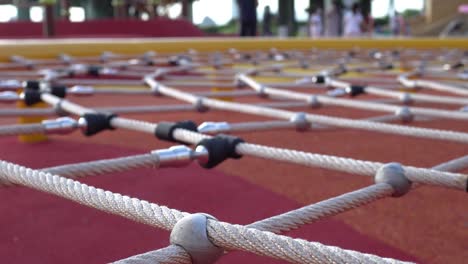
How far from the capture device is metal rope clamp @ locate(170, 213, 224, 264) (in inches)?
14.1

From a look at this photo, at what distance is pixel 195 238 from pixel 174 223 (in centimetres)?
3

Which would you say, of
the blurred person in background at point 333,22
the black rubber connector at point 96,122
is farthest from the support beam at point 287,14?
the black rubber connector at point 96,122

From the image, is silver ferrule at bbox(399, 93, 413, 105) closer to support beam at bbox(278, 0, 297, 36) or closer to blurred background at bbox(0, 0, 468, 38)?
blurred background at bbox(0, 0, 468, 38)

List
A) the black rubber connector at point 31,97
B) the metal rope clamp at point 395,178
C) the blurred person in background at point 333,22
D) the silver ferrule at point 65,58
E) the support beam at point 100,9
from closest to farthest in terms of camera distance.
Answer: the metal rope clamp at point 395,178, the black rubber connector at point 31,97, the silver ferrule at point 65,58, the blurred person in background at point 333,22, the support beam at point 100,9

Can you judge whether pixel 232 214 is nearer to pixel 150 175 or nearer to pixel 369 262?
pixel 150 175

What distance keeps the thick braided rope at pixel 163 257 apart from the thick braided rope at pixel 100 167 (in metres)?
0.23

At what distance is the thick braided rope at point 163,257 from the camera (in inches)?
13.3

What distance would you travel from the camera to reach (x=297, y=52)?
2.72m

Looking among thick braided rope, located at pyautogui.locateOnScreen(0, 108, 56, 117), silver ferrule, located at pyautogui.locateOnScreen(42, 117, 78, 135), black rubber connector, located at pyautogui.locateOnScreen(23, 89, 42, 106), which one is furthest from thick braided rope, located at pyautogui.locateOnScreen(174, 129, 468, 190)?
black rubber connector, located at pyautogui.locateOnScreen(23, 89, 42, 106)

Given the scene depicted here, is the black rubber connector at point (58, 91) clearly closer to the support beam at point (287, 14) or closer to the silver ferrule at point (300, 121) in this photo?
the silver ferrule at point (300, 121)

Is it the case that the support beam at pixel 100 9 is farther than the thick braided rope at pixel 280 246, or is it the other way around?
the support beam at pixel 100 9

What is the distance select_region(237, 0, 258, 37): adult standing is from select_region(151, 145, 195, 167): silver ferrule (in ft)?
12.1

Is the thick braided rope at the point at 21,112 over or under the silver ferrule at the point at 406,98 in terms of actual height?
over

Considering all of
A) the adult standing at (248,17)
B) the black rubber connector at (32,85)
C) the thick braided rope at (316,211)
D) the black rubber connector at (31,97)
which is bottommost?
the thick braided rope at (316,211)
